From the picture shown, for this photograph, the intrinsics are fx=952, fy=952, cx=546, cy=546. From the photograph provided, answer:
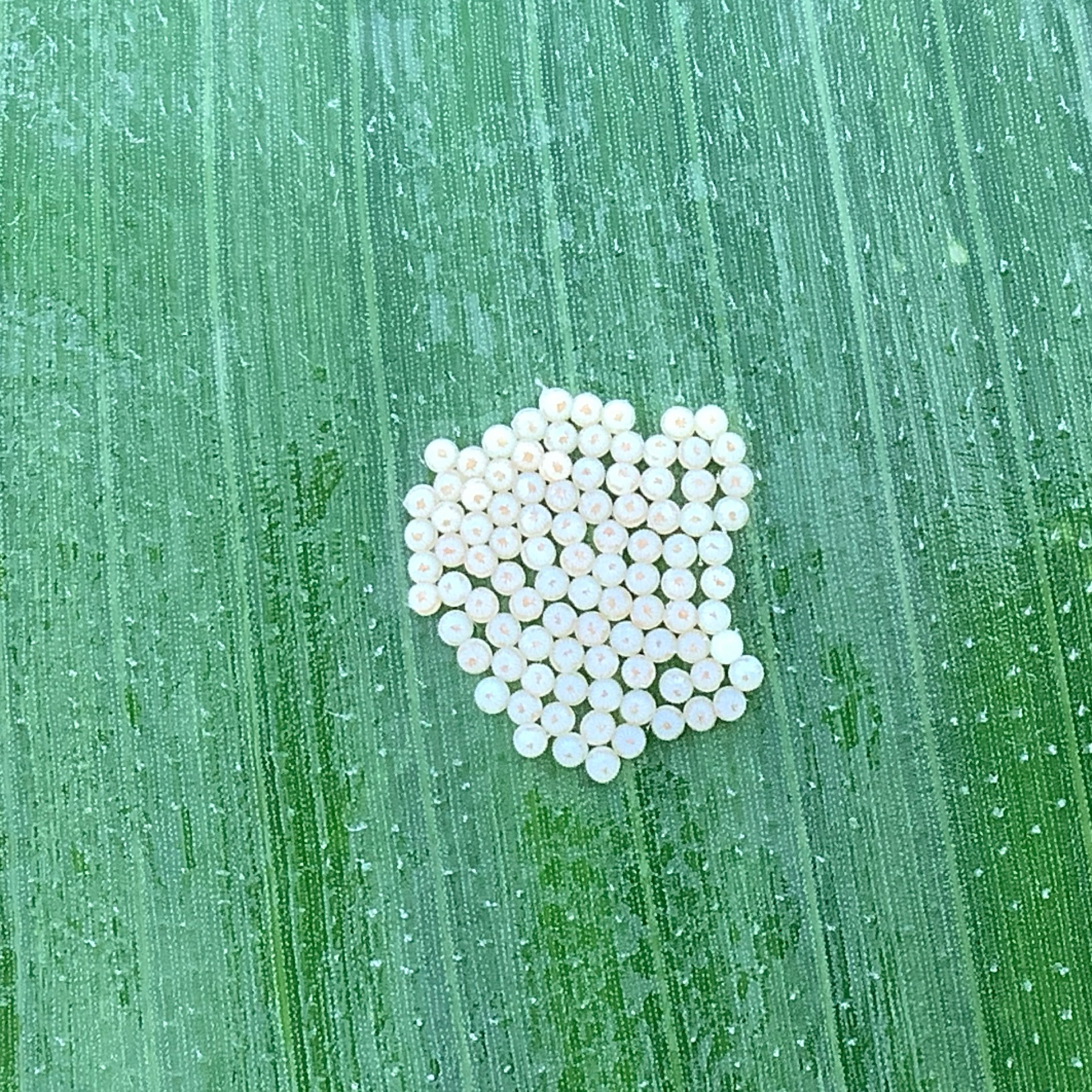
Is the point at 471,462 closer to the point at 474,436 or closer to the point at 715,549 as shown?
the point at 474,436

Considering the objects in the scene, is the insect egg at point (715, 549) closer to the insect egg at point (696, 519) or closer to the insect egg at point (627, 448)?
the insect egg at point (696, 519)

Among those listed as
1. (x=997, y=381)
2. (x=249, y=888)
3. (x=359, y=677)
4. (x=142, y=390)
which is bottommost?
(x=249, y=888)

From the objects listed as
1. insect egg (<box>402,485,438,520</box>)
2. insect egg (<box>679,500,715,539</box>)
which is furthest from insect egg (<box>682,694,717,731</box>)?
insect egg (<box>402,485,438,520</box>)

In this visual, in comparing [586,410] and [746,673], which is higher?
[586,410]

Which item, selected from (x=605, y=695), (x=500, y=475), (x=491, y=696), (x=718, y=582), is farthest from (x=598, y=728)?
(x=500, y=475)

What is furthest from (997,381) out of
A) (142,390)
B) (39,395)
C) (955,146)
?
(39,395)

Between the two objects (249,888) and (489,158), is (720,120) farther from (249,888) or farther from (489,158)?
(249,888)

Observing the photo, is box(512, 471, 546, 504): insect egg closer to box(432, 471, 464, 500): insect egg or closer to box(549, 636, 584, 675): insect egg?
box(432, 471, 464, 500): insect egg
